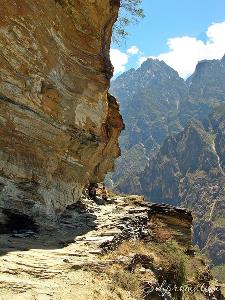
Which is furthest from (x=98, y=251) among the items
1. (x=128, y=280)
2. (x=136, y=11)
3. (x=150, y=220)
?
(x=136, y=11)

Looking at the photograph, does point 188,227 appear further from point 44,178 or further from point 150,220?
point 44,178

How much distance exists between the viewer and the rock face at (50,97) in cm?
2412

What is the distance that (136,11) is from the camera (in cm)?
3497

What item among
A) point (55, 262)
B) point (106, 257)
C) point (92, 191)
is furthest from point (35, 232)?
point (92, 191)

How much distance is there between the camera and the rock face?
24.1 metres

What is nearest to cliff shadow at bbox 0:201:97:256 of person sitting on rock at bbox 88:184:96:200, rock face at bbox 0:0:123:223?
rock face at bbox 0:0:123:223

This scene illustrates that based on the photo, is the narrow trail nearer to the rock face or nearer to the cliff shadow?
the cliff shadow

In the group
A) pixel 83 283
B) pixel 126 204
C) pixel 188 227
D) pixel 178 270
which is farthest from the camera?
pixel 126 204

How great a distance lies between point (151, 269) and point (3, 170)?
8.98 meters

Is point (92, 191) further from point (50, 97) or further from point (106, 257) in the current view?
point (106, 257)

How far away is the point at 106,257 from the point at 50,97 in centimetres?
908

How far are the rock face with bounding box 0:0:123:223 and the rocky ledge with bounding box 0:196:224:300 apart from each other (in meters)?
2.32

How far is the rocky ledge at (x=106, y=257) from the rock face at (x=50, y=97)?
2315mm

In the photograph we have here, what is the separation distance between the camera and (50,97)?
2617 cm
